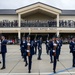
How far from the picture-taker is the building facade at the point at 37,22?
5703 centimetres

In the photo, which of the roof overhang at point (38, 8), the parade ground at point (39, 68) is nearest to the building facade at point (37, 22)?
the roof overhang at point (38, 8)

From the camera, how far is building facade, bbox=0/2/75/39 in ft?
187

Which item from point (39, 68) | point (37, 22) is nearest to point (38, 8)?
point (37, 22)

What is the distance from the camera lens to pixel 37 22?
191 ft

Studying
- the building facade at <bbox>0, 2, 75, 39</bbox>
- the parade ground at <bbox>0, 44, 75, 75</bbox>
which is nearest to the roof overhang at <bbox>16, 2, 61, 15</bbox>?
the building facade at <bbox>0, 2, 75, 39</bbox>

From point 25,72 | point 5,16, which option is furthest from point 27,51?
point 5,16

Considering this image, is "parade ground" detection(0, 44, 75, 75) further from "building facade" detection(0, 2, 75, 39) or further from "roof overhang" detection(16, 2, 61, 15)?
"roof overhang" detection(16, 2, 61, 15)

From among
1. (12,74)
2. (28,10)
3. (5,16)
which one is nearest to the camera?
(12,74)

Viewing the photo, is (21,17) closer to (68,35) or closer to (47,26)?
(47,26)

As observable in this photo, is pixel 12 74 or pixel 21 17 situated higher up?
pixel 21 17

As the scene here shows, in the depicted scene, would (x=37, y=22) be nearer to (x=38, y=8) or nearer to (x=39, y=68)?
(x=38, y=8)

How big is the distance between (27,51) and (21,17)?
4814cm

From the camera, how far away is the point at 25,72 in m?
13.9

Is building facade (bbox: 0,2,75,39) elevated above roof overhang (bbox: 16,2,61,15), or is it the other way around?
roof overhang (bbox: 16,2,61,15)
